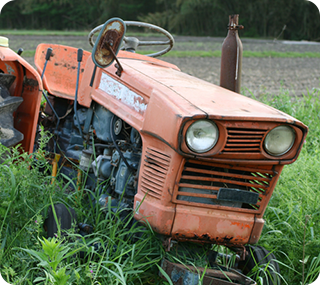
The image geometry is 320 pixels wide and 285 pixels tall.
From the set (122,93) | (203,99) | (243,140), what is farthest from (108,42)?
(243,140)

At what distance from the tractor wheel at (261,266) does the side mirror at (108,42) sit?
1350 mm

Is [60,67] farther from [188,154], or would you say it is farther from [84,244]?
[188,154]

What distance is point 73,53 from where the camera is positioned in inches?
148

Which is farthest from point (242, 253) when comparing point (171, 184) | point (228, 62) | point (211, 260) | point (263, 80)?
point (263, 80)

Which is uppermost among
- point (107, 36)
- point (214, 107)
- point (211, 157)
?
point (107, 36)

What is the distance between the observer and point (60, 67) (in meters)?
3.70

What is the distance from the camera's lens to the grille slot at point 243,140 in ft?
5.89

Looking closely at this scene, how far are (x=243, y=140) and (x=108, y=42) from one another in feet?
2.89

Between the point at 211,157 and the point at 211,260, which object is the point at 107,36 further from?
the point at 211,260

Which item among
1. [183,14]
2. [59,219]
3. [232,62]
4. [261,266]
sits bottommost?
[261,266]

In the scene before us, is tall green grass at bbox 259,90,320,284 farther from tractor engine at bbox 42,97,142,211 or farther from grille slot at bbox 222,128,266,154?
tractor engine at bbox 42,97,142,211

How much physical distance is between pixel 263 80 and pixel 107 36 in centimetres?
910

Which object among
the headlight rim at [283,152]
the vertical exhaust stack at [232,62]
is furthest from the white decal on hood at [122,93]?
the vertical exhaust stack at [232,62]

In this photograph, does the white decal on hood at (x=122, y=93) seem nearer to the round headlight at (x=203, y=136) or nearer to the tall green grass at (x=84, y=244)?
the round headlight at (x=203, y=136)
